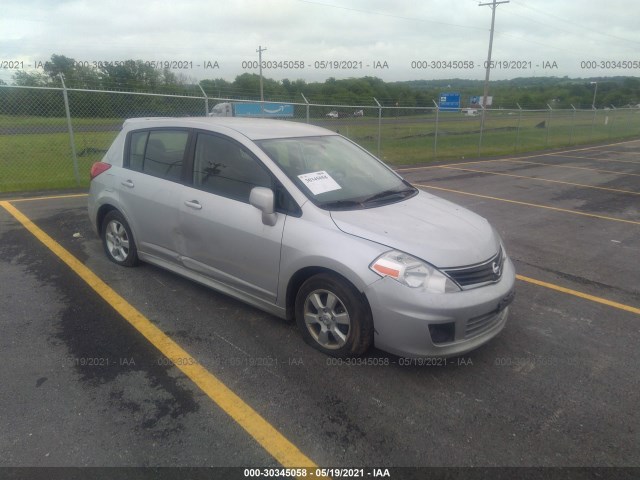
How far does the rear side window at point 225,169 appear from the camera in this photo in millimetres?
3605

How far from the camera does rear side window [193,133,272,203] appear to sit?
361 cm

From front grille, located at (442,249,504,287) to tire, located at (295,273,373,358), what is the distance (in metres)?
0.62

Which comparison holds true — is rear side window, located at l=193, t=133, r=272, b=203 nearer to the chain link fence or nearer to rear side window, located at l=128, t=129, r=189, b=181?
rear side window, located at l=128, t=129, r=189, b=181

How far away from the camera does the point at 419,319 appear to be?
2.85 m

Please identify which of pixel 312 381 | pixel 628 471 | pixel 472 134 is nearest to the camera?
pixel 628 471

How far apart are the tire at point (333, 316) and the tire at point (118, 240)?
2.20 metres

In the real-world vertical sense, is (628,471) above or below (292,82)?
below

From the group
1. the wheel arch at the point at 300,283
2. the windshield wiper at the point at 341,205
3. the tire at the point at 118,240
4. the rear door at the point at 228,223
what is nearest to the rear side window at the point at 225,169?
the rear door at the point at 228,223

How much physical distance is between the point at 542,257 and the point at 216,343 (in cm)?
428

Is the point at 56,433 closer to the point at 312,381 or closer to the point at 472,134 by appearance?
the point at 312,381

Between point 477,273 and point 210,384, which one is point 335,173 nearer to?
point 477,273

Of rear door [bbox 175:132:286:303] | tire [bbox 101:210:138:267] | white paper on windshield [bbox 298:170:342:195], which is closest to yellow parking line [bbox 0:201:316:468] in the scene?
tire [bbox 101:210:138:267]

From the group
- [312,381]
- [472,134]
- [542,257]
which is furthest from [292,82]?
[312,381]

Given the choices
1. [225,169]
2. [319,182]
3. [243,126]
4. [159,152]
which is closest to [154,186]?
[159,152]
